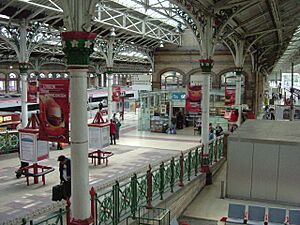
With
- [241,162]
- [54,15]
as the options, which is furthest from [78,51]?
[54,15]

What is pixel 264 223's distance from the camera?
8.40m

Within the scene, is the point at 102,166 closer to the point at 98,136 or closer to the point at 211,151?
the point at 98,136

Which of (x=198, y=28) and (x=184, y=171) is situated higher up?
(x=198, y=28)

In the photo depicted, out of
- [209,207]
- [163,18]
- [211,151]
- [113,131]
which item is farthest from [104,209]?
[163,18]

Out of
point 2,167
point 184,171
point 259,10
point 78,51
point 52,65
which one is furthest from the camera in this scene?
point 52,65

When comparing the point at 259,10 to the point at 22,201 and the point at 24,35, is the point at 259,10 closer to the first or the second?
the point at 24,35

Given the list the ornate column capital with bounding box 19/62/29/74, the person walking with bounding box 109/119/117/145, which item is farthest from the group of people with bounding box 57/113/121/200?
the person walking with bounding box 109/119/117/145

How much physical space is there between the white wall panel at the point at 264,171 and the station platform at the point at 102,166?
4.20 meters

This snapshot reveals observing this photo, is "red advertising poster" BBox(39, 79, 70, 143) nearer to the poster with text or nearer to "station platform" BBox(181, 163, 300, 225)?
the poster with text

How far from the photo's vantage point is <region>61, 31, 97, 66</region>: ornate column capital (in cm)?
570

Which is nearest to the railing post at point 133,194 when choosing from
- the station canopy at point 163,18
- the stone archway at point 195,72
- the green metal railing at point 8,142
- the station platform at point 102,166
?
the station platform at point 102,166

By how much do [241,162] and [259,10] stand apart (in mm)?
7717

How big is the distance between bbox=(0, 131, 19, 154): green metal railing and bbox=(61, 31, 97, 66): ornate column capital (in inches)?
439

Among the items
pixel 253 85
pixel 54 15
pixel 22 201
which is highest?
pixel 54 15
